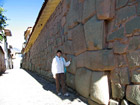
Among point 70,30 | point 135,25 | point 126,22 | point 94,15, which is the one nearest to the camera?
point 135,25

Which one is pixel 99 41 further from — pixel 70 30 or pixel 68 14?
pixel 68 14

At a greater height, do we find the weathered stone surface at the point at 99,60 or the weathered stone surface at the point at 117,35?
the weathered stone surface at the point at 117,35

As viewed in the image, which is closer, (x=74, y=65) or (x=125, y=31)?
(x=125, y=31)

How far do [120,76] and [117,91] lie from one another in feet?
0.81

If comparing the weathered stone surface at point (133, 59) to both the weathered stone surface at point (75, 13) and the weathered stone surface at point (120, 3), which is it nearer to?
the weathered stone surface at point (120, 3)

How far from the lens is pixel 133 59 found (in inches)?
75.3

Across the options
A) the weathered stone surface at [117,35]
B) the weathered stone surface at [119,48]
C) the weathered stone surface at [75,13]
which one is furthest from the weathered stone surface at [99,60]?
the weathered stone surface at [75,13]

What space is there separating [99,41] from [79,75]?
0.93 meters

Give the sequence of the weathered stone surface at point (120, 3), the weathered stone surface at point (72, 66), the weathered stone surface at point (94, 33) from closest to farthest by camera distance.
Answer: the weathered stone surface at point (120, 3) → the weathered stone surface at point (94, 33) → the weathered stone surface at point (72, 66)

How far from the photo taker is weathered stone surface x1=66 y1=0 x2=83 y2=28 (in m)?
2.92

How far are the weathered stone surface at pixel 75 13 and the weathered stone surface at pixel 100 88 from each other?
123 cm

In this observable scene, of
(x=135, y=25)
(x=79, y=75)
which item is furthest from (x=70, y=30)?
(x=135, y=25)

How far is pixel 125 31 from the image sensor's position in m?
2.01

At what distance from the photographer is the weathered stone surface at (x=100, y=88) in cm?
225
